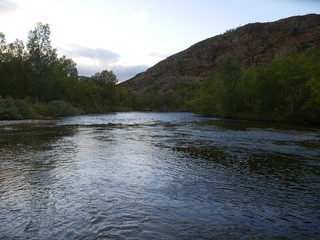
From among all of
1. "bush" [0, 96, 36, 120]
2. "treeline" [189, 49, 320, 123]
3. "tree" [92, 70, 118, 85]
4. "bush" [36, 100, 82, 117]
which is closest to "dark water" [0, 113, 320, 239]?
"bush" [0, 96, 36, 120]

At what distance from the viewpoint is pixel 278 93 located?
6562 cm

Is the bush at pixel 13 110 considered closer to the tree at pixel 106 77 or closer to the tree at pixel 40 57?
the tree at pixel 40 57

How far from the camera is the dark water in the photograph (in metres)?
8.55

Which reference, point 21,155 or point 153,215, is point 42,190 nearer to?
point 153,215

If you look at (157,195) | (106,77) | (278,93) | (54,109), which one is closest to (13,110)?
(54,109)

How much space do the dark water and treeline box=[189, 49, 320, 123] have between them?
129 ft

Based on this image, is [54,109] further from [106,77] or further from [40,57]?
[106,77]

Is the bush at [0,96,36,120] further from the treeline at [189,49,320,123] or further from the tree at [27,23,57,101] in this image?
the treeline at [189,49,320,123]

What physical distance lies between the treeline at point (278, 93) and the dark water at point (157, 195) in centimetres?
3930

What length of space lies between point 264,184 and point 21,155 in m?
16.6

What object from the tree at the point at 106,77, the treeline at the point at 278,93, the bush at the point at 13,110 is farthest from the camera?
the tree at the point at 106,77

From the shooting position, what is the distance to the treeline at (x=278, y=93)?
2221 inches

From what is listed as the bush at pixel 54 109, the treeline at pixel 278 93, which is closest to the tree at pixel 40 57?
the bush at pixel 54 109

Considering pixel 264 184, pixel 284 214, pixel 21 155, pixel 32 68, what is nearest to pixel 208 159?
pixel 264 184
